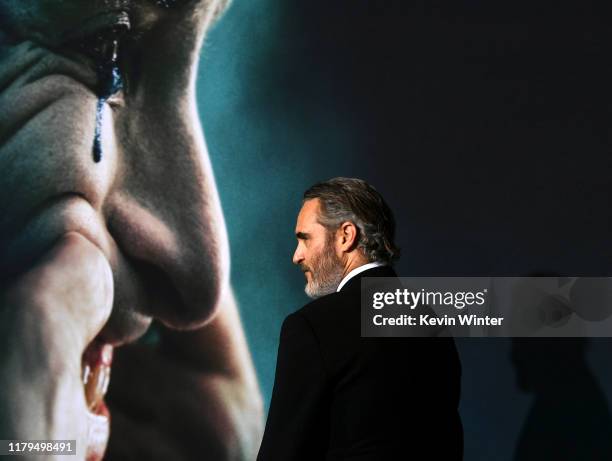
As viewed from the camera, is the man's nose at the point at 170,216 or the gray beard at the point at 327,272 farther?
the man's nose at the point at 170,216

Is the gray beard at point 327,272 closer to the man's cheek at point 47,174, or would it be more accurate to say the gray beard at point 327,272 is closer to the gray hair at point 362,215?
the gray hair at point 362,215

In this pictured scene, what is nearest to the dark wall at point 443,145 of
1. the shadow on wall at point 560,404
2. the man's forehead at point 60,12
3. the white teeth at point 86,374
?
the shadow on wall at point 560,404

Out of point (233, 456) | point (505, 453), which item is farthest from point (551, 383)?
point (233, 456)

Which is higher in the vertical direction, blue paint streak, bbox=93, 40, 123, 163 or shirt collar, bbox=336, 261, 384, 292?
blue paint streak, bbox=93, 40, 123, 163

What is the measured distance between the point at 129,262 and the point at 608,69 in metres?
1.52

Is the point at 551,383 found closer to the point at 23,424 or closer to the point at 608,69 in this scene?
the point at 608,69

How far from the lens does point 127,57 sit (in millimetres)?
2393

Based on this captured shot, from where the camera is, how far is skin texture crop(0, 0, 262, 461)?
228 cm

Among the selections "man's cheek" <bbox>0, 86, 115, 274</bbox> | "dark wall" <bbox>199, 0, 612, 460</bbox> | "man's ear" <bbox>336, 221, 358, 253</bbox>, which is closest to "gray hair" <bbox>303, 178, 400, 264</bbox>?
"man's ear" <bbox>336, 221, 358, 253</bbox>

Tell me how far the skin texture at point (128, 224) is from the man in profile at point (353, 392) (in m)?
0.91

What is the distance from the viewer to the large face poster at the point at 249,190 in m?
2.29

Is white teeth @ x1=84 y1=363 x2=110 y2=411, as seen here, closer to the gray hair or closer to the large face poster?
the large face poster

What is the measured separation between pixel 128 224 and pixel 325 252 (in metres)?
0.93

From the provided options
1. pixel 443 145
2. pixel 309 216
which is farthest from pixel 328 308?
pixel 443 145
